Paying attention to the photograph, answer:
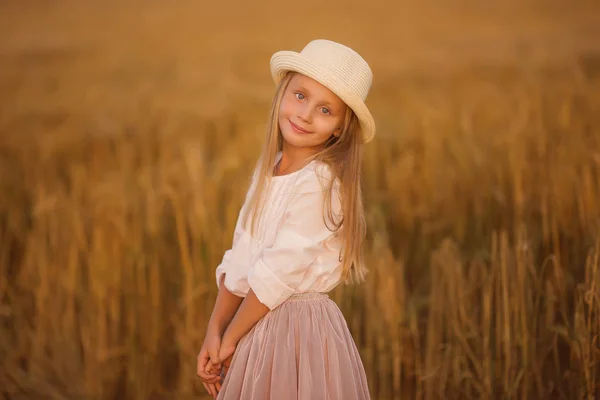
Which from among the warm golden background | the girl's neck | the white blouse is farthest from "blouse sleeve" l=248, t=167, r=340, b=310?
the warm golden background

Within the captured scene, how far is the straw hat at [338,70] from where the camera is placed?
1.71 meters

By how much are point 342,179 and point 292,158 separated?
5.9 inches

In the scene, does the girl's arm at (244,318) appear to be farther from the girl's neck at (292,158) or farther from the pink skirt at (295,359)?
the girl's neck at (292,158)

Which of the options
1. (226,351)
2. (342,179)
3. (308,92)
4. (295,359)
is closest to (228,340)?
(226,351)

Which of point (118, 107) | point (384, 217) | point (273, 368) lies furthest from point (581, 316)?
point (118, 107)

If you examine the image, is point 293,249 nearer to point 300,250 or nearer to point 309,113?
point 300,250

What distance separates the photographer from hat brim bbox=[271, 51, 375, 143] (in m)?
1.71

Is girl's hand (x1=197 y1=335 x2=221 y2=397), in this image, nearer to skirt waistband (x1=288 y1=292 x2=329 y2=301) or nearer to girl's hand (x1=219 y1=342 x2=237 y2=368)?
girl's hand (x1=219 y1=342 x2=237 y2=368)

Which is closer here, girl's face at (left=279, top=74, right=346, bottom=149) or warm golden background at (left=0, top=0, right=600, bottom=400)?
girl's face at (left=279, top=74, right=346, bottom=149)

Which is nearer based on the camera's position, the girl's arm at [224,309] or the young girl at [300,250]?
the young girl at [300,250]

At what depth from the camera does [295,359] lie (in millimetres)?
1676

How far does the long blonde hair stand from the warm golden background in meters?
0.93

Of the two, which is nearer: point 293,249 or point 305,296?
point 293,249

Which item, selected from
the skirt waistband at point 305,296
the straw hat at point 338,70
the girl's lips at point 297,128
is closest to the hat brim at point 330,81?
the straw hat at point 338,70
